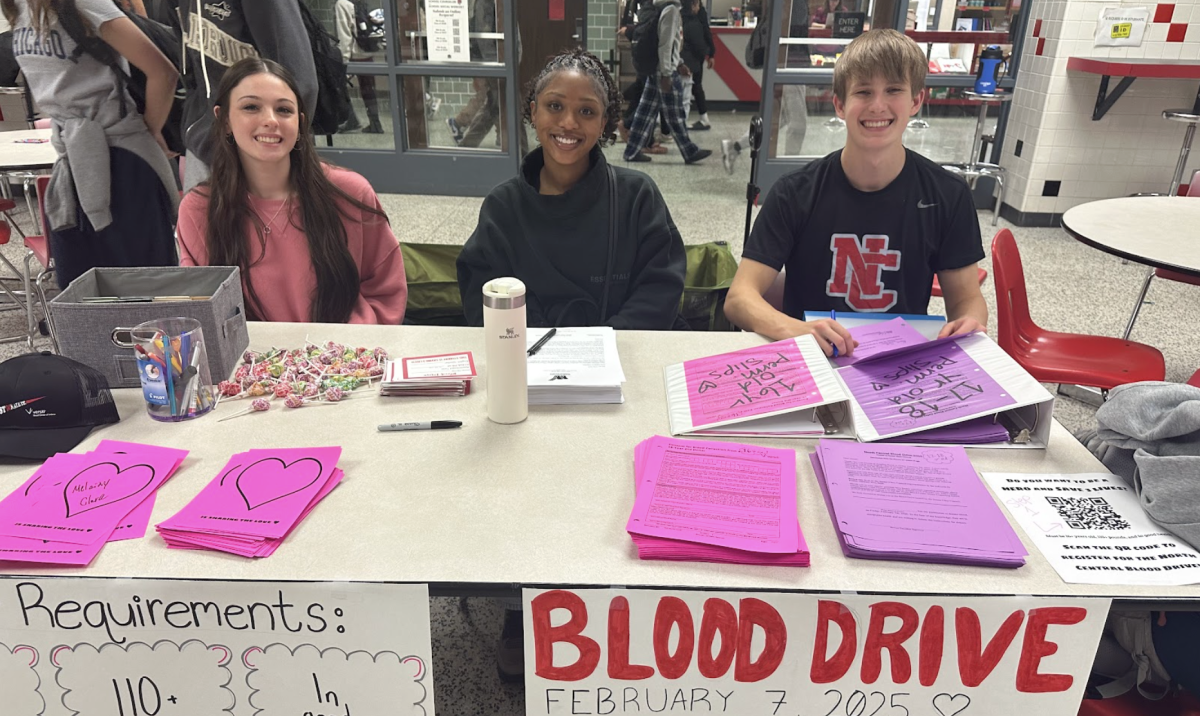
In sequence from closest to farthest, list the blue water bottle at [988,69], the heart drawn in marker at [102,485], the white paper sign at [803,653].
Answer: the white paper sign at [803,653], the heart drawn in marker at [102,485], the blue water bottle at [988,69]

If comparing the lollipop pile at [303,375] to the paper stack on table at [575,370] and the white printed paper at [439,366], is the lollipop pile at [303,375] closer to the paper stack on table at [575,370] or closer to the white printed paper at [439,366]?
the white printed paper at [439,366]

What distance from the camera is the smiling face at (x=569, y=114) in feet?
5.78

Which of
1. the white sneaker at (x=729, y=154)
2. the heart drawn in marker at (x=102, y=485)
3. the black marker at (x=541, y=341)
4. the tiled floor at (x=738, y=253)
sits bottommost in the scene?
the tiled floor at (x=738, y=253)

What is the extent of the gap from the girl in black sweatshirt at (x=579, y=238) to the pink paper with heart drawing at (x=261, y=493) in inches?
29.8

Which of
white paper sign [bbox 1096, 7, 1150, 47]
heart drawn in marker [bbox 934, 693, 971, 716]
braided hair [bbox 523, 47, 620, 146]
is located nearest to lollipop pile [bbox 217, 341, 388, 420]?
braided hair [bbox 523, 47, 620, 146]

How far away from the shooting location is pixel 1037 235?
456 cm

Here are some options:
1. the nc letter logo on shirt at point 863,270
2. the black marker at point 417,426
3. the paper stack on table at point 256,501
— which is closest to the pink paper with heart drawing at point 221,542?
the paper stack on table at point 256,501

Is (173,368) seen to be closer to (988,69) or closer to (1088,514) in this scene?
(1088,514)

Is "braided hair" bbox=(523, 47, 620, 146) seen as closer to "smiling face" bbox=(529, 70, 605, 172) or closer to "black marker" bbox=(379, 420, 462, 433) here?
"smiling face" bbox=(529, 70, 605, 172)

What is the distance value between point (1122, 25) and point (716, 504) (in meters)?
4.59

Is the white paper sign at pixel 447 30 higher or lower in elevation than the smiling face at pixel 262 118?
higher

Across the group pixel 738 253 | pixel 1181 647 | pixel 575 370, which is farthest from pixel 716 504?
pixel 738 253

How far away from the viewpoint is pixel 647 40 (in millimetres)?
5727

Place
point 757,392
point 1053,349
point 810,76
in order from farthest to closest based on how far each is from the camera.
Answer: point 810,76, point 1053,349, point 757,392
